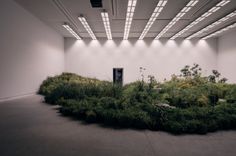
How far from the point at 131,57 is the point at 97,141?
71.6ft

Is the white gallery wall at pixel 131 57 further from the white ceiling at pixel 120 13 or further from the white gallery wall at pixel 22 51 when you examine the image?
the white gallery wall at pixel 22 51

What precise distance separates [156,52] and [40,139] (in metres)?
22.6

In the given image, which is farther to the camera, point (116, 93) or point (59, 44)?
point (59, 44)

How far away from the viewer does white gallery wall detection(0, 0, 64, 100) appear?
12.3 meters

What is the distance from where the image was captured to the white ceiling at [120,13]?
45.5 ft

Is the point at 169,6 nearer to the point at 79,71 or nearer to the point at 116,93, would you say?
the point at 116,93

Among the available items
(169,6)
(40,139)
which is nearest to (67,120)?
(40,139)

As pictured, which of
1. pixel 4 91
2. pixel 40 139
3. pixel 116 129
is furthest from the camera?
pixel 4 91

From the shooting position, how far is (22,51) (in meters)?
14.8

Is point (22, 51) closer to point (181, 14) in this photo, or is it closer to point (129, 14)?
point (129, 14)

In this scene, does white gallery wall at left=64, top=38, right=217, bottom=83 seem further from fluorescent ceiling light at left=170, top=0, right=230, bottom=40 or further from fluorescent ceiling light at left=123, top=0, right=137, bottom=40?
fluorescent ceiling light at left=170, top=0, right=230, bottom=40

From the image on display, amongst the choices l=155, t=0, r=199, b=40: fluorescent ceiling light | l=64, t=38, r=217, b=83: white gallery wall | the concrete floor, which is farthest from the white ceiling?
the concrete floor

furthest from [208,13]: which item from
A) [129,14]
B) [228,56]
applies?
[228,56]

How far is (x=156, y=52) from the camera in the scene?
26672mm
